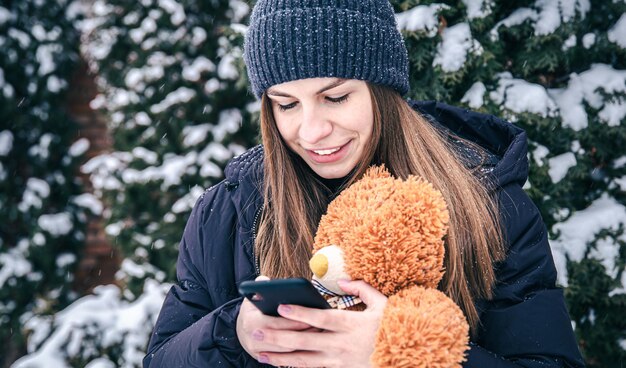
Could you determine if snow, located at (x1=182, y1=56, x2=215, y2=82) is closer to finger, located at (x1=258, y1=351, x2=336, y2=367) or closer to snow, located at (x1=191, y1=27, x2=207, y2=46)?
snow, located at (x1=191, y1=27, x2=207, y2=46)

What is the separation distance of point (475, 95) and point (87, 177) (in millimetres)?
3925

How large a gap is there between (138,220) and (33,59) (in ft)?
6.35

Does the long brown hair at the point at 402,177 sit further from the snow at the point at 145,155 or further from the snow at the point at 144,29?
the snow at the point at 144,29

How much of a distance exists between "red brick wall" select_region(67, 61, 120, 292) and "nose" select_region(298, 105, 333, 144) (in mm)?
3926

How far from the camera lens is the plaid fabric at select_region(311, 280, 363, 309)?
4.32 feet

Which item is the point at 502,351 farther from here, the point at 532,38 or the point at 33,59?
the point at 33,59

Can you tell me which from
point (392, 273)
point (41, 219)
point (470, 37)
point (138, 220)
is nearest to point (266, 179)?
point (392, 273)

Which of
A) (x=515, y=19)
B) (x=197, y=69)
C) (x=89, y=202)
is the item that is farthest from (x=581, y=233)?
(x=89, y=202)

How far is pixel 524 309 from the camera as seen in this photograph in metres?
1.56

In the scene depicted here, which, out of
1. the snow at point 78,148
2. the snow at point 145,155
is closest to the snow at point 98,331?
the snow at point 145,155

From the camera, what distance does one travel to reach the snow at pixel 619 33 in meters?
2.51

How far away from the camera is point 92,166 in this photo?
4047 mm

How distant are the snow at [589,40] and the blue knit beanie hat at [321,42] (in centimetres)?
129

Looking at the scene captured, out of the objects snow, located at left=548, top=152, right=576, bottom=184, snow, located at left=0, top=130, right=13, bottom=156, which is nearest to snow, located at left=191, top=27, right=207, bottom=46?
snow, located at left=0, top=130, right=13, bottom=156
